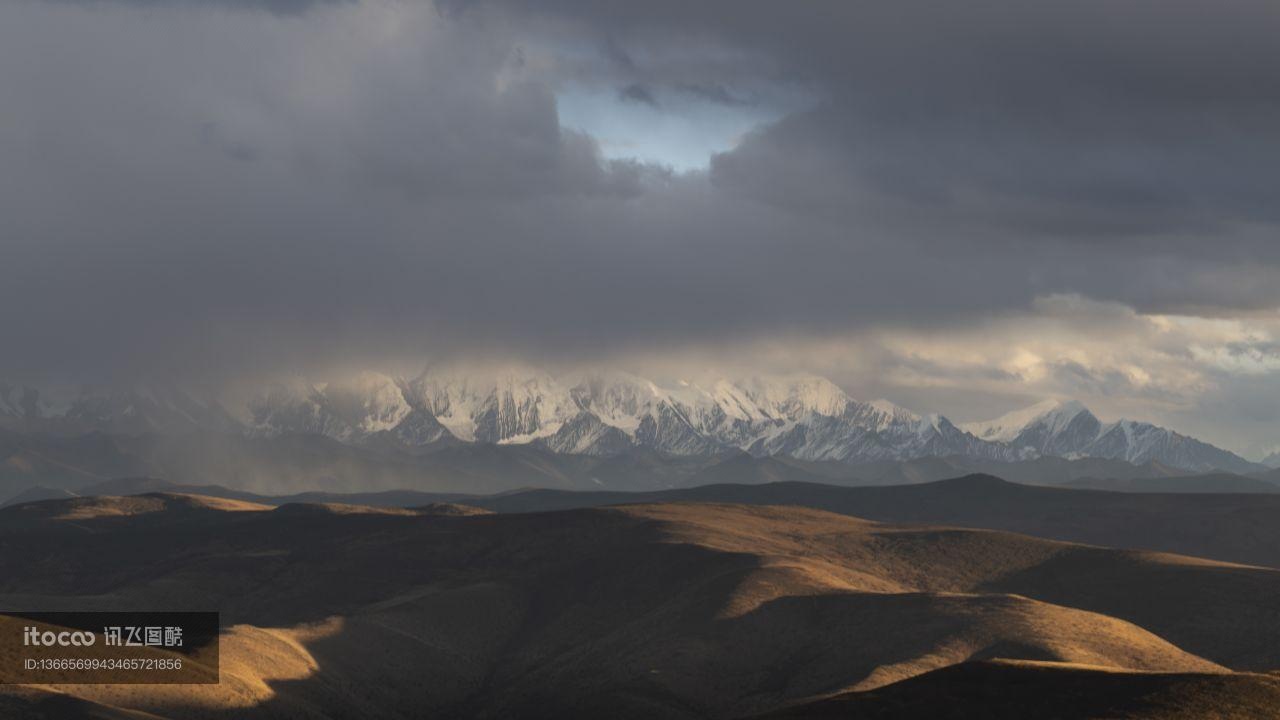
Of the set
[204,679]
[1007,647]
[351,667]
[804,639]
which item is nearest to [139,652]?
[204,679]

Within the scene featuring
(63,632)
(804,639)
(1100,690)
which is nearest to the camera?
(1100,690)

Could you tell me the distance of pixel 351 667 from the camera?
625ft

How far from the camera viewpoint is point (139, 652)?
146m

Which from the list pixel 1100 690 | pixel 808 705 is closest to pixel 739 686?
pixel 808 705

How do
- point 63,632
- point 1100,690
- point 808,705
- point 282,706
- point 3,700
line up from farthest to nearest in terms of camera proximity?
point 282,706, point 63,632, point 3,700, point 808,705, point 1100,690

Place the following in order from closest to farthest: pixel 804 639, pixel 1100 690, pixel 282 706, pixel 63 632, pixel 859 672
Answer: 1. pixel 1100 690
2. pixel 63 632
3. pixel 282 706
4. pixel 859 672
5. pixel 804 639

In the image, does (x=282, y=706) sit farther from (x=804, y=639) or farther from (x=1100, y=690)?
(x=1100, y=690)

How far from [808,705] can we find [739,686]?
2599 inches

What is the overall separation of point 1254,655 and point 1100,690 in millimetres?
109930

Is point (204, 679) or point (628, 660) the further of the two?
point (628, 660)

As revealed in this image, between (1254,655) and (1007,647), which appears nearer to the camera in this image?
Answer: (1007,647)

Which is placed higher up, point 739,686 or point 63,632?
point 63,632

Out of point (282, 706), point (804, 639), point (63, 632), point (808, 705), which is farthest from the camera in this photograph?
point (804, 639)

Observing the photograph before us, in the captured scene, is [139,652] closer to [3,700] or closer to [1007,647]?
[3,700]
